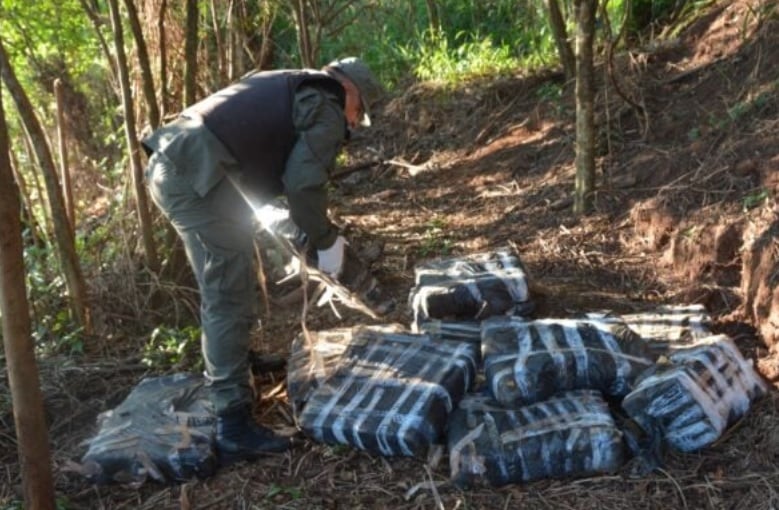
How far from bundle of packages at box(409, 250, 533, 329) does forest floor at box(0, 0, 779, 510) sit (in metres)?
0.26

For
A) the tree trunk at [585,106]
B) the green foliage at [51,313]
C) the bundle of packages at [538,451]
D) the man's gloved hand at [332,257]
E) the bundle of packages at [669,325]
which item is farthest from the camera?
the tree trunk at [585,106]

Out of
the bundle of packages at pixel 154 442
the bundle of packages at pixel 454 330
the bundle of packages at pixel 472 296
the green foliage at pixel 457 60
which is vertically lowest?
the bundle of packages at pixel 154 442

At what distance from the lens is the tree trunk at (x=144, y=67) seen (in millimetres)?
3799

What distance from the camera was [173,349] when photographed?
3.64 m

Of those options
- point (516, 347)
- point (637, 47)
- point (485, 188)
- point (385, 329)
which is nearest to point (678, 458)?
point (516, 347)

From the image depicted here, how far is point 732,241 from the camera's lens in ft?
12.3

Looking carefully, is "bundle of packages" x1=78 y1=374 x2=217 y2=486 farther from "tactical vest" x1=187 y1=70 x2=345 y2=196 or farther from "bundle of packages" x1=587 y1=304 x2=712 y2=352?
"bundle of packages" x1=587 y1=304 x2=712 y2=352

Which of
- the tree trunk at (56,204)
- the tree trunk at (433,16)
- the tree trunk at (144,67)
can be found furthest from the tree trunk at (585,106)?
the tree trunk at (433,16)

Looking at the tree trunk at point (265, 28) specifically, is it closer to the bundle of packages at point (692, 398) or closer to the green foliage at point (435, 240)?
the green foliage at point (435, 240)

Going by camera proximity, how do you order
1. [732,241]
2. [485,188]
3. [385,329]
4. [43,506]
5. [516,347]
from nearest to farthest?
1. [43,506]
2. [516,347]
3. [385,329]
4. [732,241]
5. [485,188]

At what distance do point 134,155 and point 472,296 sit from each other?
5.98ft

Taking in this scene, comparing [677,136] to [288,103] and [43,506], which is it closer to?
[288,103]

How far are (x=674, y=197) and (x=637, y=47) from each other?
2.51 metres

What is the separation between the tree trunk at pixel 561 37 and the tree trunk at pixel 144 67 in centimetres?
320
